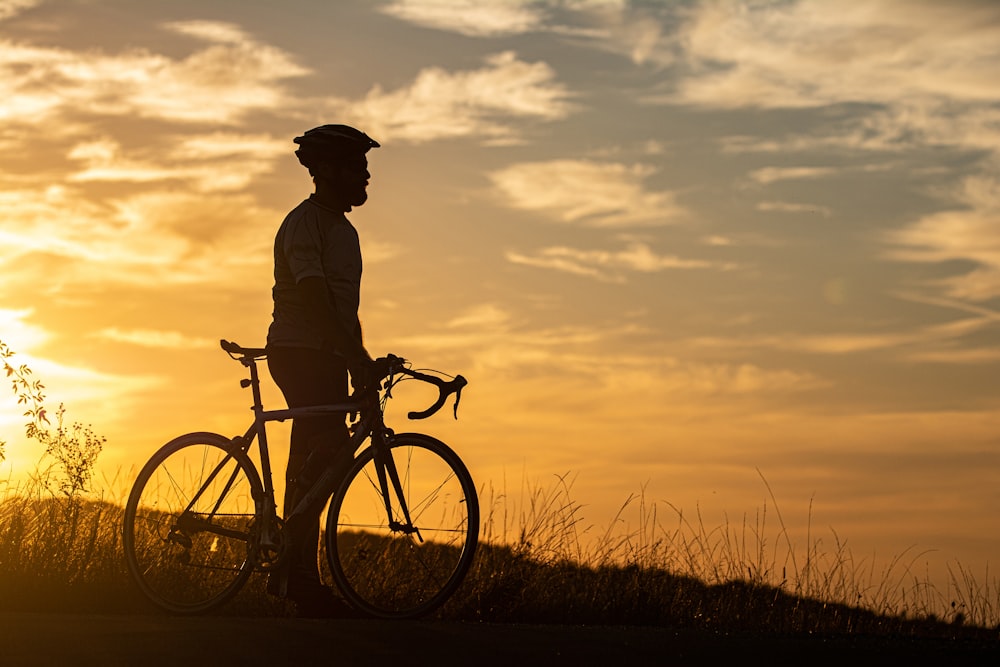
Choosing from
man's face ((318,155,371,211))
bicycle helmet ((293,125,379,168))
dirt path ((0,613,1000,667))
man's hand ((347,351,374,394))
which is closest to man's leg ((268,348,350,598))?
man's hand ((347,351,374,394))

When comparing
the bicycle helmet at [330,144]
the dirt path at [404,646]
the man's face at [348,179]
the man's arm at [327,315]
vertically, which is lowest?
the dirt path at [404,646]

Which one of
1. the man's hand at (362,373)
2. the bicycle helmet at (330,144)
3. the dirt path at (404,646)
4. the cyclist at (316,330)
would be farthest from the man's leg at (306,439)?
the bicycle helmet at (330,144)

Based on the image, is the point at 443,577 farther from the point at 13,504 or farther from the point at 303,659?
the point at 13,504

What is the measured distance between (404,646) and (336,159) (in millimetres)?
3033

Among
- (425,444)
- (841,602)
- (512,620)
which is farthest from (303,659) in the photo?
(841,602)

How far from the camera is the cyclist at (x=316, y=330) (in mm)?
7160

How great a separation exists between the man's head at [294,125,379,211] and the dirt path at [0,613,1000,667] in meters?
2.50

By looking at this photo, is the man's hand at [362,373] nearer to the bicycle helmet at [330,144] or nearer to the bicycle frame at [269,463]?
the bicycle frame at [269,463]

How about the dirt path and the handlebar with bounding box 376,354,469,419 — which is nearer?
the dirt path

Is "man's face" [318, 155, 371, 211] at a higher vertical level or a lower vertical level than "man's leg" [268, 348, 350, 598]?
higher

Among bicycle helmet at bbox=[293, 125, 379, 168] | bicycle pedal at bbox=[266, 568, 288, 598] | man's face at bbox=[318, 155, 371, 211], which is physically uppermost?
bicycle helmet at bbox=[293, 125, 379, 168]

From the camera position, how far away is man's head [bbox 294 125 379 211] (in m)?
7.43

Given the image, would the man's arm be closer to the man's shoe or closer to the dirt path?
the man's shoe

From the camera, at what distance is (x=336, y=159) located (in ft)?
24.4
